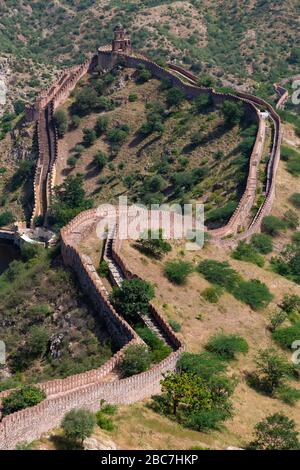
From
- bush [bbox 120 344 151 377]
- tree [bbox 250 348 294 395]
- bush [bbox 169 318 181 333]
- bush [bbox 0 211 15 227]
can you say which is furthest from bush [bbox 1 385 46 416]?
bush [bbox 0 211 15 227]

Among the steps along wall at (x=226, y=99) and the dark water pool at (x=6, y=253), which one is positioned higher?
the steps along wall at (x=226, y=99)

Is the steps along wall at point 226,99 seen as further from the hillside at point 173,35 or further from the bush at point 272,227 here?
the hillside at point 173,35

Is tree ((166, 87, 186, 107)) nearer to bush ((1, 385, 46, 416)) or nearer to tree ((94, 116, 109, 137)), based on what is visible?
tree ((94, 116, 109, 137))

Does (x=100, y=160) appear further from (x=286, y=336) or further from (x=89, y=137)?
(x=286, y=336)

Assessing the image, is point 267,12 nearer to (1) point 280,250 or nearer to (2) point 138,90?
(2) point 138,90

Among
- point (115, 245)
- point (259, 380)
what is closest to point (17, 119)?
point (115, 245)

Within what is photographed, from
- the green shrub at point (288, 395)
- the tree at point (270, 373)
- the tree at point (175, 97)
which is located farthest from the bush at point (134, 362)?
the tree at point (175, 97)
